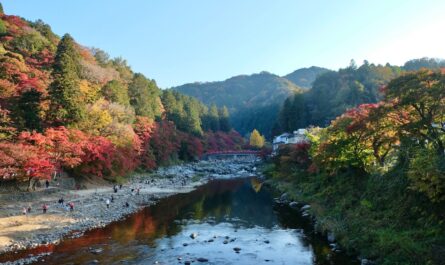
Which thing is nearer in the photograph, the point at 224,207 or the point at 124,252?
the point at 124,252

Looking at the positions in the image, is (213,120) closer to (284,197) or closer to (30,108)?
(284,197)

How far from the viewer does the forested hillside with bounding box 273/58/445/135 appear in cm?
9256

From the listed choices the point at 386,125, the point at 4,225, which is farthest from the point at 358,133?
the point at 4,225

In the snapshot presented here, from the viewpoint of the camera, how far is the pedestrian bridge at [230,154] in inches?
3519

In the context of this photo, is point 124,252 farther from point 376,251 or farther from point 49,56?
point 49,56

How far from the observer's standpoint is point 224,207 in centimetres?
3375

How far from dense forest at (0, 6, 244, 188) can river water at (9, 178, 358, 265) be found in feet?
34.2

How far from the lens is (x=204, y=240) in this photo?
21.8m

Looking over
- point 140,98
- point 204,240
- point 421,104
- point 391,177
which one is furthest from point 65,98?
point 421,104

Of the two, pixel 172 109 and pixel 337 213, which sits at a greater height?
pixel 172 109

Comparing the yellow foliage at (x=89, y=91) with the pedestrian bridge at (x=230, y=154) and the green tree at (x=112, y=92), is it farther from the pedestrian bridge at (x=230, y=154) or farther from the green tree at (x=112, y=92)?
the pedestrian bridge at (x=230, y=154)

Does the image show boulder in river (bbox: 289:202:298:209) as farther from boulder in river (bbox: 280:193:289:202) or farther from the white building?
the white building

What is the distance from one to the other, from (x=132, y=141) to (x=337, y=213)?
32.6 meters

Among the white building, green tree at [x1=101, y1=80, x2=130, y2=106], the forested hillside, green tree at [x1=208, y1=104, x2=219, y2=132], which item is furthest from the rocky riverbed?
green tree at [x1=208, y1=104, x2=219, y2=132]
